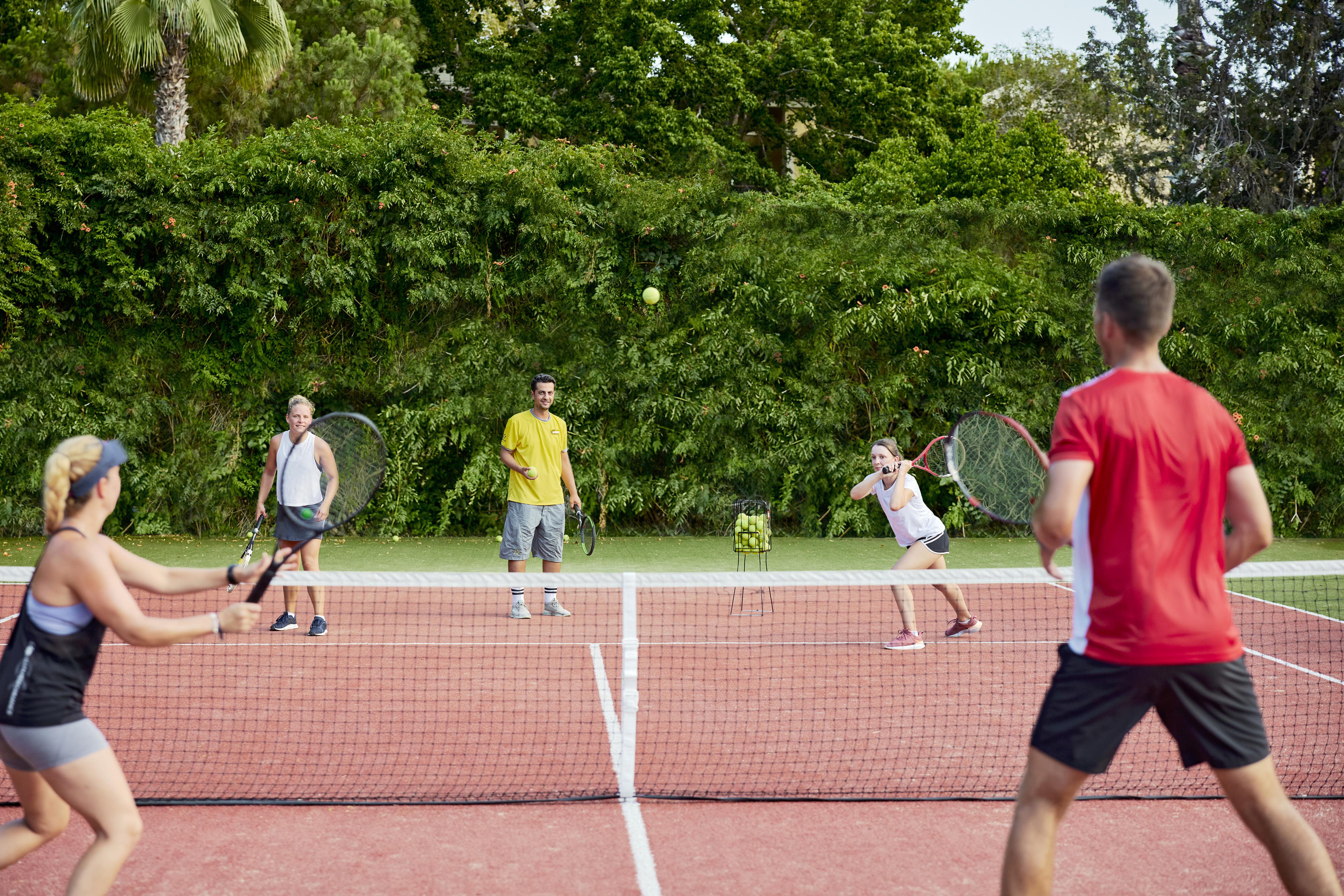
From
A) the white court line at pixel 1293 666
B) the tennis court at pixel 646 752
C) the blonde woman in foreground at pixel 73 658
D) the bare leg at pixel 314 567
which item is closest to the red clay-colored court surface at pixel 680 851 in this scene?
the tennis court at pixel 646 752

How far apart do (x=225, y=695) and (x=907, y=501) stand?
4.43 m

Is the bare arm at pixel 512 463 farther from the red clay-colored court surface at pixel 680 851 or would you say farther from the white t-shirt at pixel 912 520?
the red clay-colored court surface at pixel 680 851

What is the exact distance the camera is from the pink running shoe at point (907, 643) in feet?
24.7

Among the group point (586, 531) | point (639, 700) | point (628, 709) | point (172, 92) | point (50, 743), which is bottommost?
point (639, 700)

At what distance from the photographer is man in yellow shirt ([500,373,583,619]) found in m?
8.57

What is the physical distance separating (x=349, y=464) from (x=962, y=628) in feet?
16.2

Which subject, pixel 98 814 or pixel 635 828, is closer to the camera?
pixel 98 814

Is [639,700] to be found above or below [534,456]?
below

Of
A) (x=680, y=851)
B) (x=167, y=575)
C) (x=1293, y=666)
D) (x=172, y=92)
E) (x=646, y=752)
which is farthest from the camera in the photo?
(x=172, y=92)

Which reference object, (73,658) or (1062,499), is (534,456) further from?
(1062,499)

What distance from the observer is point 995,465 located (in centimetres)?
530

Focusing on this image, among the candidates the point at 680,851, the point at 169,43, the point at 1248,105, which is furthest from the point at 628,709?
the point at 1248,105

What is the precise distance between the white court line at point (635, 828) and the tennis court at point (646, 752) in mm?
16

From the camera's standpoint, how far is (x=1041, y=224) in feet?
48.2
